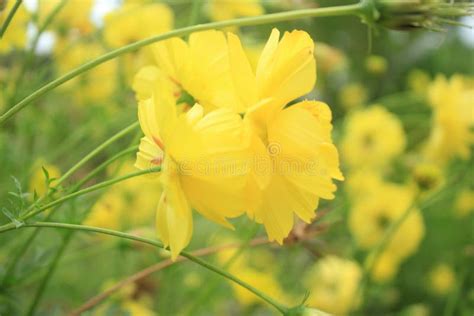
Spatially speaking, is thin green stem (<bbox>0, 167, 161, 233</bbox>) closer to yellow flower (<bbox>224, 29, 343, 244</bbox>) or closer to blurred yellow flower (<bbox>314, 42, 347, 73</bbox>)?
→ yellow flower (<bbox>224, 29, 343, 244</bbox>)

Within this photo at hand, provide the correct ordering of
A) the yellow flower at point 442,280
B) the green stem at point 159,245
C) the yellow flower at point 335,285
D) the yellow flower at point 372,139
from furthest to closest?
the yellow flower at point 442,280
the yellow flower at point 372,139
the yellow flower at point 335,285
the green stem at point 159,245

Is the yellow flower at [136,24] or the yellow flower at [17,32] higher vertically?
the yellow flower at [17,32]

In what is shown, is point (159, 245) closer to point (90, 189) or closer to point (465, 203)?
point (90, 189)

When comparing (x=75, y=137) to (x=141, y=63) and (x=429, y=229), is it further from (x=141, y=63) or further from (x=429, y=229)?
(x=429, y=229)

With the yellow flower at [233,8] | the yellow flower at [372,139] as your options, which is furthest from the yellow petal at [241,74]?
the yellow flower at [372,139]

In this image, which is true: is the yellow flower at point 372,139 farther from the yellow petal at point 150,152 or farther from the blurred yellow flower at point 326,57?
the yellow petal at point 150,152

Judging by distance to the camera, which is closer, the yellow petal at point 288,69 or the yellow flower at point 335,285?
the yellow petal at point 288,69

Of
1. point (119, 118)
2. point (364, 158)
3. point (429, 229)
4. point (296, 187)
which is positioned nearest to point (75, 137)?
point (119, 118)

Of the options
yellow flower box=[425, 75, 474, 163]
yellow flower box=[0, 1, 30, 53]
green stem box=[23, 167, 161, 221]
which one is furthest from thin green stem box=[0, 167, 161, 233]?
yellow flower box=[425, 75, 474, 163]
